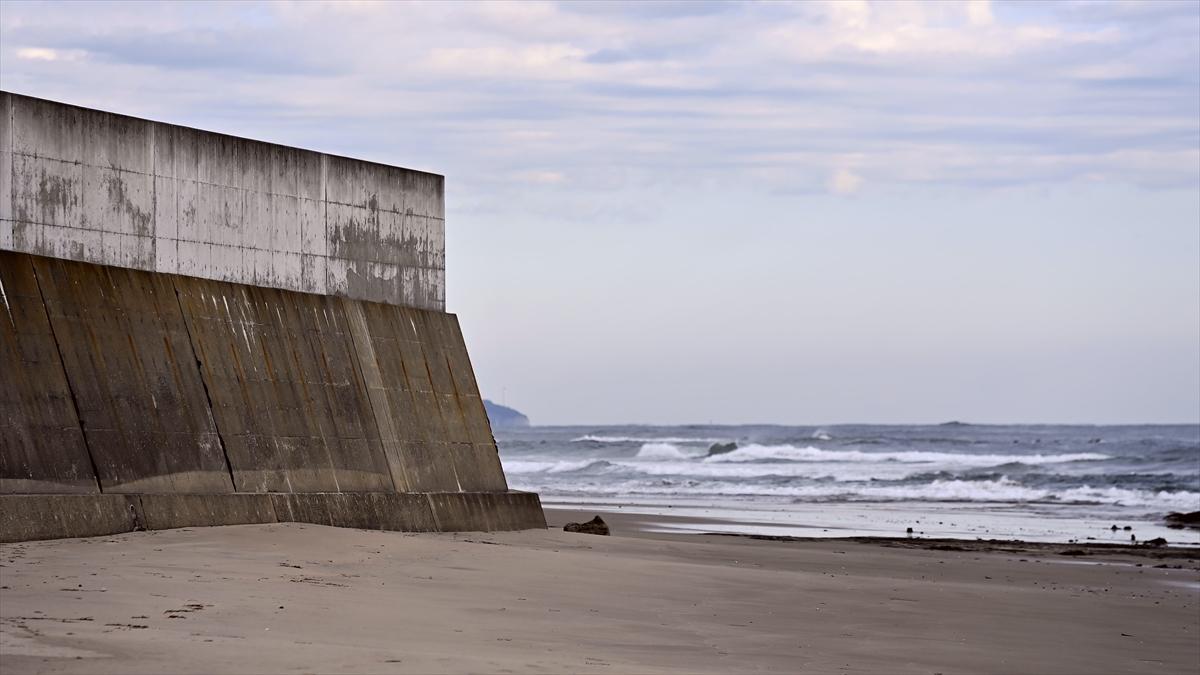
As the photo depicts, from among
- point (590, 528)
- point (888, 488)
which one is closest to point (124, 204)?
point (590, 528)

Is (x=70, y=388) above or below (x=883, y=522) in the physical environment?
above

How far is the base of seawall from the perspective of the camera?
9312 mm

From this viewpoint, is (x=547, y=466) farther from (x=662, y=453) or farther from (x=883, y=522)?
(x=883, y=522)

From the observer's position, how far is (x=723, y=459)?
5588 cm

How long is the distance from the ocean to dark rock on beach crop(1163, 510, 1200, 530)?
31 cm

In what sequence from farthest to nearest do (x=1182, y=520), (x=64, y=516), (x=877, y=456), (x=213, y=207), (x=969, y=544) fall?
(x=877, y=456), (x=1182, y=520), (x=969, y=544), (x=213, y=207), (x=64, y=516)

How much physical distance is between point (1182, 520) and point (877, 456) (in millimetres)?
30768

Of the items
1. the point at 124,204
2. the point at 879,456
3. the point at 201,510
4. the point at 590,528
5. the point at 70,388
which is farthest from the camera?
the point at 879,456

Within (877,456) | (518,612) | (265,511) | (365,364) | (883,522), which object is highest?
(365,364)

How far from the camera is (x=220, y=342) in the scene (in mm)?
11633

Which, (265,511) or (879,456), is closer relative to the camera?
(265,511)

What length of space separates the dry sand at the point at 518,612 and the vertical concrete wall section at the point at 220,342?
651 mm

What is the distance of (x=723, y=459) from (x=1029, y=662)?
156 ft

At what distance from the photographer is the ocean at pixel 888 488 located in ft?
75.3
